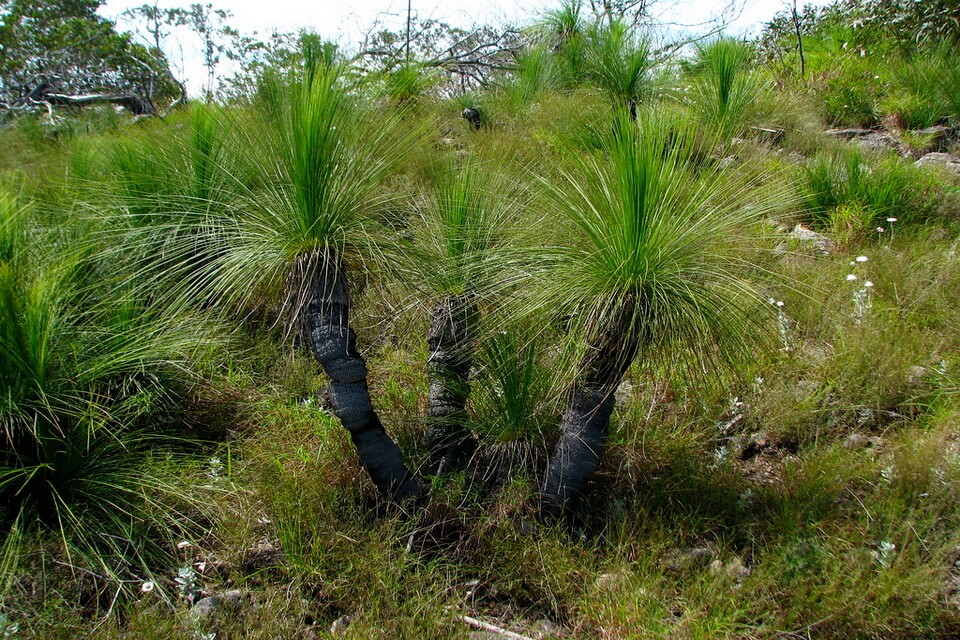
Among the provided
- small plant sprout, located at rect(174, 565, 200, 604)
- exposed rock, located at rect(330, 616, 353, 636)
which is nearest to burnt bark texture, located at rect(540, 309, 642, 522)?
exposed rock, located at rect(330, 616, 353, 636)

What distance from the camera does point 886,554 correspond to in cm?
202

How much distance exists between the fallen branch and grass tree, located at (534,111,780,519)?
741mm

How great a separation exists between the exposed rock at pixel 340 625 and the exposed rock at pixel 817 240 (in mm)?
3176

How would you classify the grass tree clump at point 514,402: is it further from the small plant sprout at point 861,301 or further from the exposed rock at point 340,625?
the small plant sprout at point 861,301

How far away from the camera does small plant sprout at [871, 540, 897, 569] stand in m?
2.00

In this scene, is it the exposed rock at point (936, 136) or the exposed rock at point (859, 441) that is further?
the exposed rock at point (936, 136)

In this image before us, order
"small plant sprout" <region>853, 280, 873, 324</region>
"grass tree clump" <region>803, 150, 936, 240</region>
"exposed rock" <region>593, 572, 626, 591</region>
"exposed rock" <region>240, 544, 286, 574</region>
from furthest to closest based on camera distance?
"grass tree clump" <region>803, 150, 936, 240</region> → "small plant sprout" <region>853, 280, 873, 324</region> → "exposed rock" <region>240, 544, 286, 574</region> → "exposed rock" <region>593, 572, 626, 591</region>

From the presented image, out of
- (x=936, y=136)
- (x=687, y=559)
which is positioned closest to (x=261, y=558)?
(x=687, y=559)

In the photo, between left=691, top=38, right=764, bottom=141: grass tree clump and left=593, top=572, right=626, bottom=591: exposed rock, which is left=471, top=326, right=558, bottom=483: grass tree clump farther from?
left=691, top=38, right=764, bottom=141: grass tree clump

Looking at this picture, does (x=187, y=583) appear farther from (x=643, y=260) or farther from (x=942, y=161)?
(x=942, y=161)

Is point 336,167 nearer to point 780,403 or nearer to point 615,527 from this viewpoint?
point 615,527

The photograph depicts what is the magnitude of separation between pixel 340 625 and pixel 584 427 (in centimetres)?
100

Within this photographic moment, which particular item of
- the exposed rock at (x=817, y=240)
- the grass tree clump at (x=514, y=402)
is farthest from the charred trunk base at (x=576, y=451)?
the exposed rock at (x=817, y=240)

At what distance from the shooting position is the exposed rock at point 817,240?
401 cm
